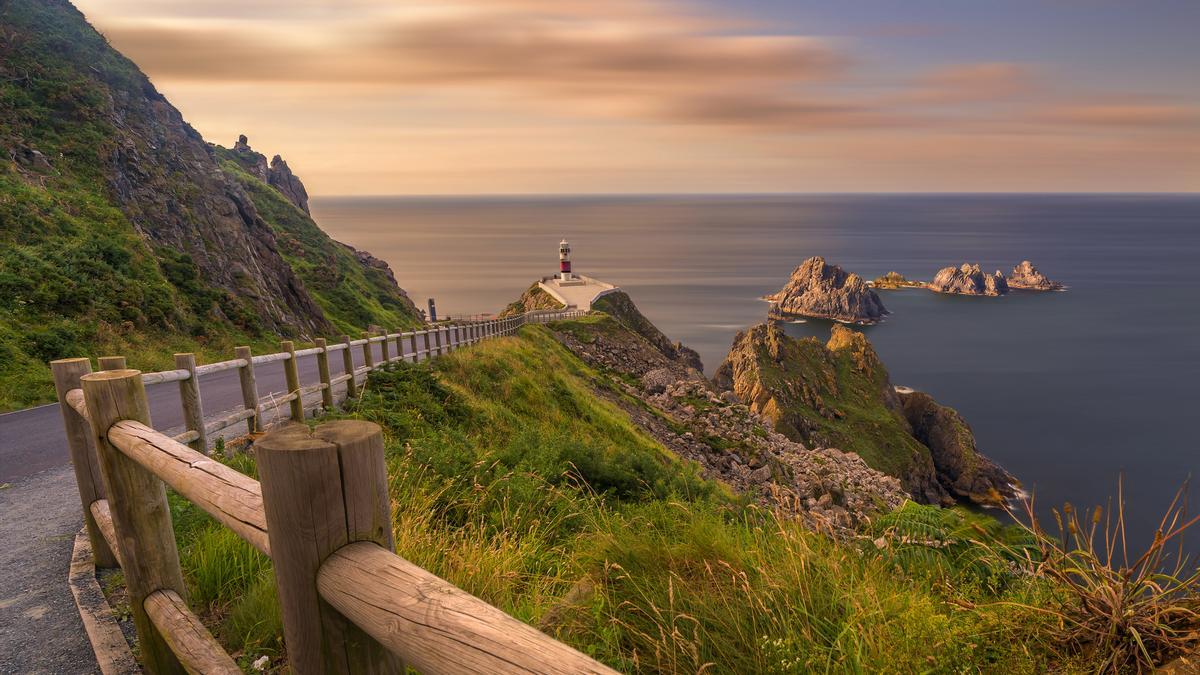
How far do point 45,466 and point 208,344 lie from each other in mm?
14523

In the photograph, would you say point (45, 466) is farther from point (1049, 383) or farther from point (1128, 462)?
point (1049, 383)

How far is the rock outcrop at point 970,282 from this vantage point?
157375 mm

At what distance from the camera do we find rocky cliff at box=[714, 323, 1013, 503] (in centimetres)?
4788

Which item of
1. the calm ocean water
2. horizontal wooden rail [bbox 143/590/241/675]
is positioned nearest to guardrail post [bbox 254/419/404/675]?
horizontal wooden rail [bbox 143/590/241/675]

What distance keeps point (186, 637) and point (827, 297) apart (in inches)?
5533

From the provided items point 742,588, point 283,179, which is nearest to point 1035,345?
point 283,179

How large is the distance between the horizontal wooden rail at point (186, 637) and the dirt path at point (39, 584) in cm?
105

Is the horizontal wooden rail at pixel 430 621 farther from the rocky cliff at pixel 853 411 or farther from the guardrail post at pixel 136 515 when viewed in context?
the rocky cliff at pixel 853 411

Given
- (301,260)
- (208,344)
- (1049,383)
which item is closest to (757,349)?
(301,260)

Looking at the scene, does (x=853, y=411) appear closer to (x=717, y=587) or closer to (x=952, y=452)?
(x=952, y=452)

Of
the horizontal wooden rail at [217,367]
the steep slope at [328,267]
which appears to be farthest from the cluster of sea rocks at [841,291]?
the horizontal wooden rail at [217,367]

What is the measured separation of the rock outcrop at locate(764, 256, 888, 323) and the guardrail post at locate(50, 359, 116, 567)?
13208 centimetres

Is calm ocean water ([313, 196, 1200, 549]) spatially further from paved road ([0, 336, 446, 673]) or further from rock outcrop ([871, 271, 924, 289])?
paved road ([0, 336, 446, 673])

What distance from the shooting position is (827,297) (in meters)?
134
